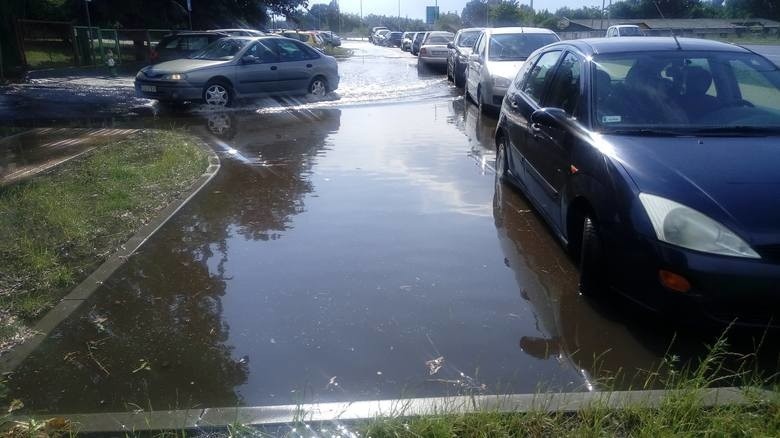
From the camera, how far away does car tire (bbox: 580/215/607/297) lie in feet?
14.0

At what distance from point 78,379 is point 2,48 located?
21849 mm

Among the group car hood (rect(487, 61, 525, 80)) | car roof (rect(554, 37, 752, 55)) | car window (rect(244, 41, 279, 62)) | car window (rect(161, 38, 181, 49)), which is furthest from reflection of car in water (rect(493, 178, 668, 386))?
car window (rect(161, 38, 181, 49))

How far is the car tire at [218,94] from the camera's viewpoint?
575 inches

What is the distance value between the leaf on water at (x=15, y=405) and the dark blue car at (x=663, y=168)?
10.8 feet

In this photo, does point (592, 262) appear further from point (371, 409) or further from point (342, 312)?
point (371, 409)

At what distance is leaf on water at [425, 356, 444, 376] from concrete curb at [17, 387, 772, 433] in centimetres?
37

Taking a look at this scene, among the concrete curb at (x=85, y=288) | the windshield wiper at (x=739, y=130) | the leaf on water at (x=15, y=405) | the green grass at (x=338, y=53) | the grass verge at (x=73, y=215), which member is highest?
the windshield wiper at (x=739, y=130)

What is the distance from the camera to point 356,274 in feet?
16.7

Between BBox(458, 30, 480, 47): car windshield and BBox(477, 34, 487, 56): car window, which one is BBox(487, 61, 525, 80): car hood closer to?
BBox(477, 34, 487, 56): car window

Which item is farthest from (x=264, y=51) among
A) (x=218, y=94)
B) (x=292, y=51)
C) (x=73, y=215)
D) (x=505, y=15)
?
(x=505, y=15)

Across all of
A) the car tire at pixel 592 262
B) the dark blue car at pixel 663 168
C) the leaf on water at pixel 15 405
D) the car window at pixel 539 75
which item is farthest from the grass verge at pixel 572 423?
the car window at pixel 539 75

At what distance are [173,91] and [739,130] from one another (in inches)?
470

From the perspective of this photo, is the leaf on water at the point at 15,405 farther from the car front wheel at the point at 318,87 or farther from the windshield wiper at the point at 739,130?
the car front wheel at the point at 318,87

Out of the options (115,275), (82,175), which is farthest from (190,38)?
(115,275)
